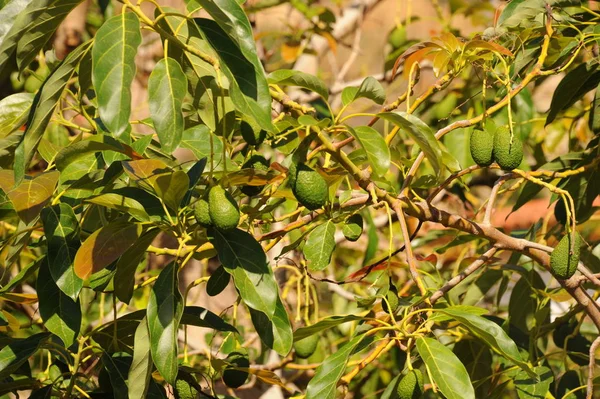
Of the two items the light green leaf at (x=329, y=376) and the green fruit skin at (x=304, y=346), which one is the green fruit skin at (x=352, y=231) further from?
the green fruit skin at (x=304, y=346)

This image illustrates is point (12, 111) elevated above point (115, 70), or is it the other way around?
point (115, 70)

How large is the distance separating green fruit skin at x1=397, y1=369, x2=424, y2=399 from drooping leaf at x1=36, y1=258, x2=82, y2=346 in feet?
1.40

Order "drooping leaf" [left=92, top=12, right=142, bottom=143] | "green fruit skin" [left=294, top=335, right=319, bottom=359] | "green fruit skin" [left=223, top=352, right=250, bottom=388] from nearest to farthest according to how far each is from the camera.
A: "drooping leaf" [left=92, top=12, right=142, bottom=143], "green fruit skin" [left=223, top=352, right=250, bottom=388], "green fruit skin" [left=294, top=335, right=319, bottom=359]

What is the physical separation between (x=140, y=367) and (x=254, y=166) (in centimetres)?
29

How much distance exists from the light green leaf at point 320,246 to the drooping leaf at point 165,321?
187 mm

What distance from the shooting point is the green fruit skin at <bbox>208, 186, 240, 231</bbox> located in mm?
894

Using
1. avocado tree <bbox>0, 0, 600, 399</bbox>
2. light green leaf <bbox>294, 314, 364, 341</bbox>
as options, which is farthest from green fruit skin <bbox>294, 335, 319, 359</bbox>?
light green leaf <bbox>294, 314, 364, 341</bbox>

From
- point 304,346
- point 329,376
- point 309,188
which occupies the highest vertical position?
point 309,188

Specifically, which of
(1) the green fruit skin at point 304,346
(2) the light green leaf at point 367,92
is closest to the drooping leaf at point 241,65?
(2) the light green leaf at point 367,92

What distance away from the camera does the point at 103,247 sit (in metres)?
1.00

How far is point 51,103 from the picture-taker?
86cm

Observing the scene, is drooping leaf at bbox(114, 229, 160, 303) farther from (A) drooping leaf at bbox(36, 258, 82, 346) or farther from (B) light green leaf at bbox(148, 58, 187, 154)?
(B) light green leaf at bbox(148, 58, 187, 154)

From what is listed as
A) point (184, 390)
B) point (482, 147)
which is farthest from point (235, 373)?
point (482, 147)

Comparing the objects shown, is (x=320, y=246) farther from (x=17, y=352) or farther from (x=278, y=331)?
(x=17, y=352)
